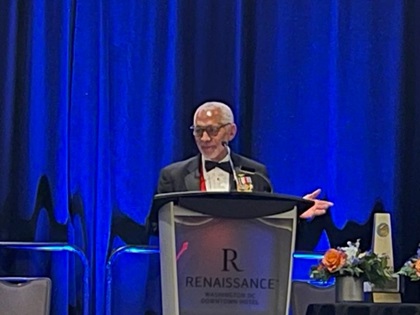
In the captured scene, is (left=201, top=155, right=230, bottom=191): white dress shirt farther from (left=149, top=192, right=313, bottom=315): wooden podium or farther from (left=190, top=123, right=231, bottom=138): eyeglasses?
(left=149, top=192, right=313, bottom=315): wooden podium

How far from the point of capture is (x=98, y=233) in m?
4.64

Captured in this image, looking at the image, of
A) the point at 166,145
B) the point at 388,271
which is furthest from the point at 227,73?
the point at 388,271

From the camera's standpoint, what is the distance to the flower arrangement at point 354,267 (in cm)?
→ 316

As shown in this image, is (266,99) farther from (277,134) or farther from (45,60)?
(45,60)

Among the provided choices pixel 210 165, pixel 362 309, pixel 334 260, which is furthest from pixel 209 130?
pixel 362 309

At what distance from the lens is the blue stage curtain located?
15.2 ft

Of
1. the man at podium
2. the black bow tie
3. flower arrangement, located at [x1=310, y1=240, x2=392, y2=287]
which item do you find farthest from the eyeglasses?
flower arrangement, located at [x1=310, y1=240, x2=392, y2=287]

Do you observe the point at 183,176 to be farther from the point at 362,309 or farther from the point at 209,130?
the point at 362,309

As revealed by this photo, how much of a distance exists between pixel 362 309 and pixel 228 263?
465 mm

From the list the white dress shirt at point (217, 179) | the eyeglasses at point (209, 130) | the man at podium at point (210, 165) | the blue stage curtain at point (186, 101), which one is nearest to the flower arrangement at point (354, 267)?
the man at podium at point (210, 165)

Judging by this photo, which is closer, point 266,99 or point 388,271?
point 388,271

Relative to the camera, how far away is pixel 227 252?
298 cm

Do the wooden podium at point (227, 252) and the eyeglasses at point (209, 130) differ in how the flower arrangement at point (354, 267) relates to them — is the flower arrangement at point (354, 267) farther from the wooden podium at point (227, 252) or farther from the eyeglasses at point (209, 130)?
the eyeglasses at point (209, 130)

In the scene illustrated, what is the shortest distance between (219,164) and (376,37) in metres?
1.69
